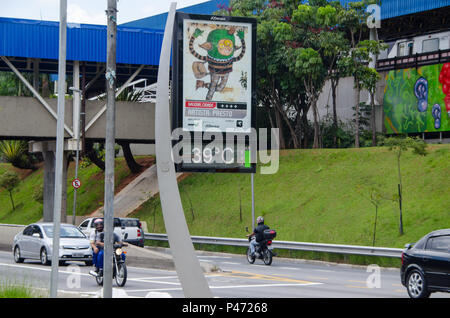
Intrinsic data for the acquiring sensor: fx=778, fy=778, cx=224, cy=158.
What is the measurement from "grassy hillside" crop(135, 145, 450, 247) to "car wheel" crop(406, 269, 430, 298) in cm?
1372

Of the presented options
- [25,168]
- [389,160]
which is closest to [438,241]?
[389,160]

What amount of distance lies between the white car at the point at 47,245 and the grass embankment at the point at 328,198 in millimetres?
12051

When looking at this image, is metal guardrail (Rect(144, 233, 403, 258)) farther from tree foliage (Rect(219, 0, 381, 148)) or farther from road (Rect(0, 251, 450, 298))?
tree foliage (Rect(219, 0, 381, 148))

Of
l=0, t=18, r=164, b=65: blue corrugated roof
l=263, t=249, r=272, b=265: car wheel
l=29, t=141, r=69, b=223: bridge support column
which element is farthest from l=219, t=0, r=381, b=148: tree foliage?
l=263, t=249, r=272, b=265: car wheel

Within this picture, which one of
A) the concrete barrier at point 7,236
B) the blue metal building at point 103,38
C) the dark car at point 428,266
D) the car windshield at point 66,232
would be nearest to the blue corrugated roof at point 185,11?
the blue metal building at point 103,38

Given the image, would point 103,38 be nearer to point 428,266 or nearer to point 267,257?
point 267,257

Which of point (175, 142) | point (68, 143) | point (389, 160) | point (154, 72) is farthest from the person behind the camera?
point (154, 72)

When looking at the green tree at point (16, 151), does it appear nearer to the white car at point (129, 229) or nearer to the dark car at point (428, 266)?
the white car at point (129, 229)

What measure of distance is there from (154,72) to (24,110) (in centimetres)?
983

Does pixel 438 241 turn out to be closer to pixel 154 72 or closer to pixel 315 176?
pixel 315 176

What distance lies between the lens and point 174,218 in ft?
45.2

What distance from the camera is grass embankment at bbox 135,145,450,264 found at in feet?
111

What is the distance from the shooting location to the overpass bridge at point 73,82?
4234 cm

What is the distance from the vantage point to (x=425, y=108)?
4559cm
